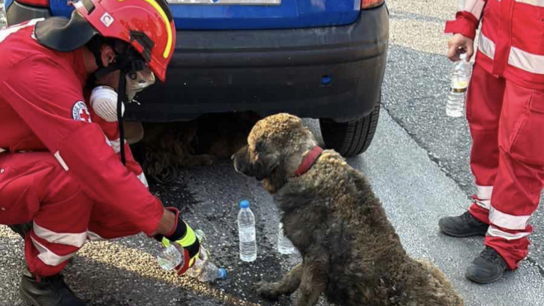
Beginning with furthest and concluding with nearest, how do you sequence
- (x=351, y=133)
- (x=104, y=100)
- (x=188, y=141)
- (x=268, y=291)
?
(x=351, y=133) < (x=188, y=141) < (x=268, y=291) < (x=104, y=100)

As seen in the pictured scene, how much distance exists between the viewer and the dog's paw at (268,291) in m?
3.15

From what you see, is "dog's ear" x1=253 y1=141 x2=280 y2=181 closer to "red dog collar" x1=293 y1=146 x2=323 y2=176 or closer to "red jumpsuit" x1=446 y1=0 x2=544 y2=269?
"red dog collar" x1=293 y1=146 x2=323 y2=176

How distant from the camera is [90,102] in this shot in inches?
111

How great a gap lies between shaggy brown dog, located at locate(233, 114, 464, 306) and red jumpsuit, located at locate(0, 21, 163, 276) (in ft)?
1.96

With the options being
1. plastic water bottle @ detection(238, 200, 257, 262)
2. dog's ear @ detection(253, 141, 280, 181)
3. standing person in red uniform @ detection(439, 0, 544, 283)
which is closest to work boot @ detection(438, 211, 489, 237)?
standing person in red uniform @ detection(439, 0, 544, 283)

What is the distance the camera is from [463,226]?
3.86 meters

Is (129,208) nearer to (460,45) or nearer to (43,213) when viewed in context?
(43,213)

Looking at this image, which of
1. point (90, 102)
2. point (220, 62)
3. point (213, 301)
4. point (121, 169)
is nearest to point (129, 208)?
point (121, 169)

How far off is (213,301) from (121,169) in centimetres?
98

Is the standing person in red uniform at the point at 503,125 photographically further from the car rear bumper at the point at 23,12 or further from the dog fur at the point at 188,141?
the car rear bumper at the point at 23,12

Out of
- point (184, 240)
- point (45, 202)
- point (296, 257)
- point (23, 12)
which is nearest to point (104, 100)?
point (45, 202)

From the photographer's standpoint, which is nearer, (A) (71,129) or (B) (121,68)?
(A) (71,129)

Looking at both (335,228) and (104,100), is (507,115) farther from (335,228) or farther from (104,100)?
(104,100)

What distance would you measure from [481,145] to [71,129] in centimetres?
248
